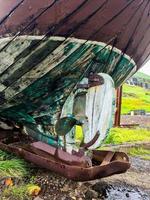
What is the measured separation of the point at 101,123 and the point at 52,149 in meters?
0.71

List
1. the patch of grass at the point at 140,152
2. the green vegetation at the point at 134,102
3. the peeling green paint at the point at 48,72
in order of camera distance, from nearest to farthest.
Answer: the peeling green paint at the point at 48,72 → the patch of grass at the point at 140,152 → the green vegetation at the point at 134,102

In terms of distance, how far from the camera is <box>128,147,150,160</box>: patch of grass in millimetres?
6352

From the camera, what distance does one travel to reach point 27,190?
13.5 feet

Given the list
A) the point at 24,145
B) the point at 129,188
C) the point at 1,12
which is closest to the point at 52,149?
the point at 24,145

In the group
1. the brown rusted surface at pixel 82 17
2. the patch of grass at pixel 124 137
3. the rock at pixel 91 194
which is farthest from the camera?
the patch of grass at pixel 124 137

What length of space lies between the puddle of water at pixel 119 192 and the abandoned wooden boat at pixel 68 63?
373 mm

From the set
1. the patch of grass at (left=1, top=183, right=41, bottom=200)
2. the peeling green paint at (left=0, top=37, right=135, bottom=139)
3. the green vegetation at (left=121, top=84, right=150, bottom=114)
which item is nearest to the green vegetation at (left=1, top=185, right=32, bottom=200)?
the patch of grass at (left=1, top=183, right=41, bottom=200)

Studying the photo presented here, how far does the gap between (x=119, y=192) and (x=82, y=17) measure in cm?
203

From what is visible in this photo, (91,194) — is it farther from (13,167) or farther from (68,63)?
(68,63)

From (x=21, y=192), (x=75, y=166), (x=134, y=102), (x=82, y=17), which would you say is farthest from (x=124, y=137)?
(x=134, y=102)

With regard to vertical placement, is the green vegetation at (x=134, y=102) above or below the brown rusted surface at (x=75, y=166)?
above

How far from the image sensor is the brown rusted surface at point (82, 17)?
370cm

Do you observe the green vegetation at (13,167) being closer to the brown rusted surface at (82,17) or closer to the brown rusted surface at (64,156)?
the brown rusted surface at (64,156)

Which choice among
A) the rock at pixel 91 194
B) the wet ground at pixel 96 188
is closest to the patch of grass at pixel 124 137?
the wet ground at pixel 96 188
